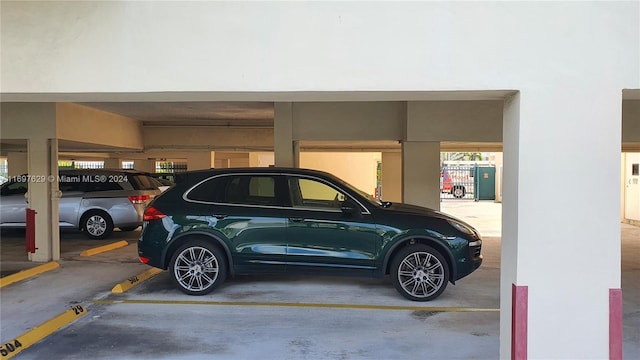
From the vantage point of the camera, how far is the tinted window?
642 centimetres

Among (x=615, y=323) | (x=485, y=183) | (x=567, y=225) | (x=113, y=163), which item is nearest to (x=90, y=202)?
(x=113, y=163)

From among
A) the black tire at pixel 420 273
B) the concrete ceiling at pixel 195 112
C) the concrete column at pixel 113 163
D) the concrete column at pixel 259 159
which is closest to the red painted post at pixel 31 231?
the concrete ceiling at pixel 195 112

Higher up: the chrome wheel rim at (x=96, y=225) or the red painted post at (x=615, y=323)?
the red painted post at (x=615, y=323)

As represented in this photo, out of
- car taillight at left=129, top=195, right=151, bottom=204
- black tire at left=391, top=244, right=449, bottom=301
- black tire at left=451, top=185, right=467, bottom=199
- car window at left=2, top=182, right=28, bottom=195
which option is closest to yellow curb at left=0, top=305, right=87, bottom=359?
black tire at left=391, top=244, right=449, bottom=301

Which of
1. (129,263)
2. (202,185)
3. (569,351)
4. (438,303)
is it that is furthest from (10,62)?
(129,263)

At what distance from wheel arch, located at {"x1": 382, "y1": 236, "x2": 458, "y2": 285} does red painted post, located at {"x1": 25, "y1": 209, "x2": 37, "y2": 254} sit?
6.57m

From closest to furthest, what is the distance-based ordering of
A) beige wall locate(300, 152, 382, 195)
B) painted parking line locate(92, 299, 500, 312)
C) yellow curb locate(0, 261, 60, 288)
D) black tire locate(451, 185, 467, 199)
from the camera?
painted parking line locate(92, 299, 500, 312) < yellow curb locate(0, 261, 60, 288) < beige wall locate(300, 152, 382, 195) < black tire locate(451, 185, 467, 199)

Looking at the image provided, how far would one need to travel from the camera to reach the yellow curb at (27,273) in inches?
277

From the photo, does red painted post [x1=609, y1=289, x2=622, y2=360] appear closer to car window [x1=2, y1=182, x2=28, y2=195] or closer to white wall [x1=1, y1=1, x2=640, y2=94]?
white wall [x1=1, y1=1, x2=640, y2=94]

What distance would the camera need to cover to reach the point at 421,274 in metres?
6.02

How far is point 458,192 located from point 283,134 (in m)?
22.5

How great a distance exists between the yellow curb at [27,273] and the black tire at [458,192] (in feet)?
79.2

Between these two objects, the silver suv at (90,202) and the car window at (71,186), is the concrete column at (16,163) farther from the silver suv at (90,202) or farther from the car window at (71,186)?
the car window at (71,186)

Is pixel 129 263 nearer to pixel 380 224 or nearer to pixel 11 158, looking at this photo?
pixel 380 224
